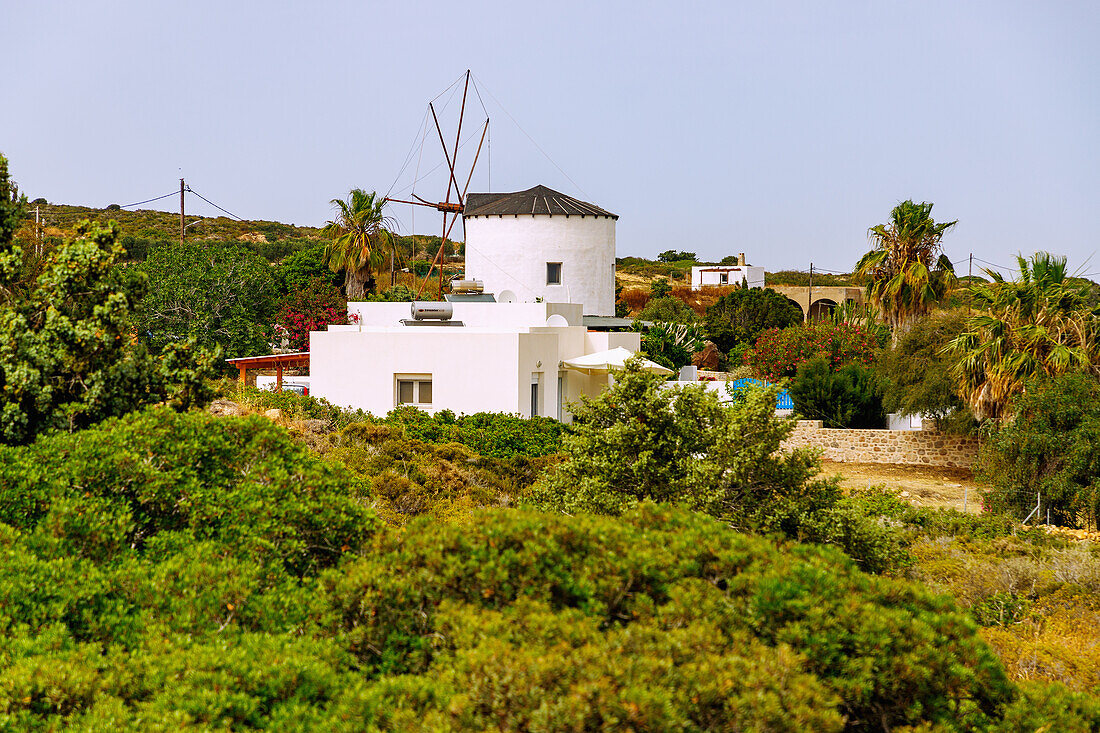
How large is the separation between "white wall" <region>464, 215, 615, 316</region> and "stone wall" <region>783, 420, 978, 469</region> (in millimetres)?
15865

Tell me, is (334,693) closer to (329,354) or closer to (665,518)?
(665,518)

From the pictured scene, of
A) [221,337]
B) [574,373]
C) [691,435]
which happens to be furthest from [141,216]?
[691,435]

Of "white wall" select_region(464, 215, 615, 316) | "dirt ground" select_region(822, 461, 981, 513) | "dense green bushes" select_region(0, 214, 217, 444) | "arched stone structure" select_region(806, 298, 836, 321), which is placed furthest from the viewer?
"arched stone structure" select_region(806, 298, 836, 321)

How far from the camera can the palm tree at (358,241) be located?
46188 millimetres

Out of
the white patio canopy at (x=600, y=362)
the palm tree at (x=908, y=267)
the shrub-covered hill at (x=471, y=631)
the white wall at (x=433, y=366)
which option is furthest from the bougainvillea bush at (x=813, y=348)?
the shrub-covered hill at (x=471, y=631)

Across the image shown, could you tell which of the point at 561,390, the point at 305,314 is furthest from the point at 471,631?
the point at 305,314

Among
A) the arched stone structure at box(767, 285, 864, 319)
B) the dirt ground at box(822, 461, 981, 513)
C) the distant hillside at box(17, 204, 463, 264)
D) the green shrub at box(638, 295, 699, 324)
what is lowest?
the dirt ground at box(822, 461, 981, 513)

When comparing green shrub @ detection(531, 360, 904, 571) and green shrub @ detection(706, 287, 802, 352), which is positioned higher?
green shrub @ detection(706, 287, 802, 352)

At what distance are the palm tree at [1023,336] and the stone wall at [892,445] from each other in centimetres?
439

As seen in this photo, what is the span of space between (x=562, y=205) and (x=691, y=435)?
111ft

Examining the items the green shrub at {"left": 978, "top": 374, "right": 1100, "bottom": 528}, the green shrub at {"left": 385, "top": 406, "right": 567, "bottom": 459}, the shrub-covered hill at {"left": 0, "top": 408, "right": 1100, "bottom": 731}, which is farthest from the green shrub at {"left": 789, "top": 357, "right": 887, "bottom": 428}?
the shrub-covered hill at {"left": 0, "top": 408, "right": 1100, "bottom": 731}

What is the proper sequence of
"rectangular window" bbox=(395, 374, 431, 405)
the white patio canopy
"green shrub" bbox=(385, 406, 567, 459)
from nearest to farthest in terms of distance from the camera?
"green shrub" bbox=(385, 406, 567, 459) → "rectangular window" bbox=(395, 374, 431, 405) → the white patio canopy

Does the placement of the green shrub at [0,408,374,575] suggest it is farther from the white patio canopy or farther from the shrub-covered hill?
the white patio canopy

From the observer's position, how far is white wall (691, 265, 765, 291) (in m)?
80.2
